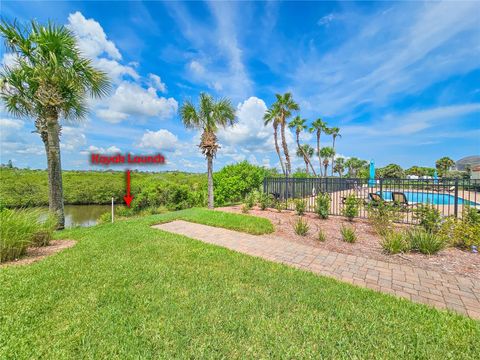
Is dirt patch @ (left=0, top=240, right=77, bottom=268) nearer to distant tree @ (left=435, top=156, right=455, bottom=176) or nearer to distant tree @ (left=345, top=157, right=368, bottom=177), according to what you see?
distant tree @ (left=435, top=156, right=455, bottom=176)

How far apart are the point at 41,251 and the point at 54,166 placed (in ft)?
12.6

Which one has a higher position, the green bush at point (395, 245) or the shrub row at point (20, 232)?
the shrub row at point (20, 232)

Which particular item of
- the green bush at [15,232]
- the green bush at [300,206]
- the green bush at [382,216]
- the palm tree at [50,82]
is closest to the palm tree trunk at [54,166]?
the palm tree at [50,82]

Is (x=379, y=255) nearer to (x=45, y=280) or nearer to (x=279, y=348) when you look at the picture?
(x=279, y=348)

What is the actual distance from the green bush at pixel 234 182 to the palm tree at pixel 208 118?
2329 mm

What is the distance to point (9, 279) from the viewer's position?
9.88ft

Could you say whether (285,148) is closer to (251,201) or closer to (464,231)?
(251,201)

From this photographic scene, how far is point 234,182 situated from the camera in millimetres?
13031

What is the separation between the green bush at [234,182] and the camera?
1306 cm

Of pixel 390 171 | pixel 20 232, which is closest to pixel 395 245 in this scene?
pixel 20 232

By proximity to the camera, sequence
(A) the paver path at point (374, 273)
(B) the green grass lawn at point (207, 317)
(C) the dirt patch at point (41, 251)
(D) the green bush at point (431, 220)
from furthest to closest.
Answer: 1. (D) the green bush at point (431, 220)
2. (C) the dirt patch at point (41, 251)
3. (A) the paver path at point (374, 273)
4. (B) the green grass lawn at point (207, 317)

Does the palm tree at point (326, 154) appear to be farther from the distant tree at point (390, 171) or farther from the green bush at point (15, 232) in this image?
the green bush at point (15, 232)

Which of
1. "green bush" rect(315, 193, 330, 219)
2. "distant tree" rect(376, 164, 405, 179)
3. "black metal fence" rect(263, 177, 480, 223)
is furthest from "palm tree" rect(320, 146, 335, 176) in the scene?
"green bush" rect(315, 193, 330, 219)

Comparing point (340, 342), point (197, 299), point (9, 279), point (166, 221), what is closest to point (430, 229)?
point (340, 342)
